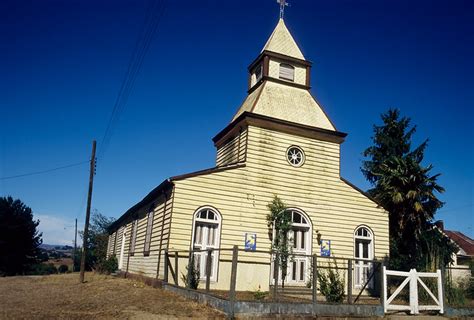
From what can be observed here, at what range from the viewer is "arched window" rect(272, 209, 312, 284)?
1612 cm

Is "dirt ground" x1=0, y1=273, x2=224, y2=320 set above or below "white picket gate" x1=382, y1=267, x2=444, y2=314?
below

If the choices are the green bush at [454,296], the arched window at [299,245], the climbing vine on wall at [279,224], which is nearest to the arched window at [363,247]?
the arched window at [299,245]

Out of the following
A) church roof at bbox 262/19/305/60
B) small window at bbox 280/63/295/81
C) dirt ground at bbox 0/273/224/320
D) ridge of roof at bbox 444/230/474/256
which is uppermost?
church roof at bbox 262/19/305/60

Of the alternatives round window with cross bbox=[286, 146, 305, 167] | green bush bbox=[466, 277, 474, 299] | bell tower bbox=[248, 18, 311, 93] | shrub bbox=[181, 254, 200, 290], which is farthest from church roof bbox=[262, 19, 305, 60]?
green bush bbox=[466, 277, 474, 299]

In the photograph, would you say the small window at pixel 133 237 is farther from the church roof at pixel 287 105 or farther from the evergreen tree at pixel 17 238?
the evergreen tree at pixel 17 238

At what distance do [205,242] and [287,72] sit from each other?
32.3ft

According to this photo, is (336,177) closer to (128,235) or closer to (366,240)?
(366,240)

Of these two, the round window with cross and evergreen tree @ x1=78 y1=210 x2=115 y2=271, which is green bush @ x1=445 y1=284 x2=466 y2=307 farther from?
evergreen tree @ x1=78 y1=210 x2=115 y2=271

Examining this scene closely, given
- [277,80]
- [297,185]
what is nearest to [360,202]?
[297,185]

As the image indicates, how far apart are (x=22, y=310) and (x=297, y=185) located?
1096cm

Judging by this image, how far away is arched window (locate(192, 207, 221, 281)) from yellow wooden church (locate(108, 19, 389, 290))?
4cm

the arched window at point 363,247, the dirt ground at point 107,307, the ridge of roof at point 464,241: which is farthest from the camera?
the ridge of roof at point 464,241

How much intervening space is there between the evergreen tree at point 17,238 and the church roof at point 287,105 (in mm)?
34305

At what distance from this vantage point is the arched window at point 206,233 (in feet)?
49.3
